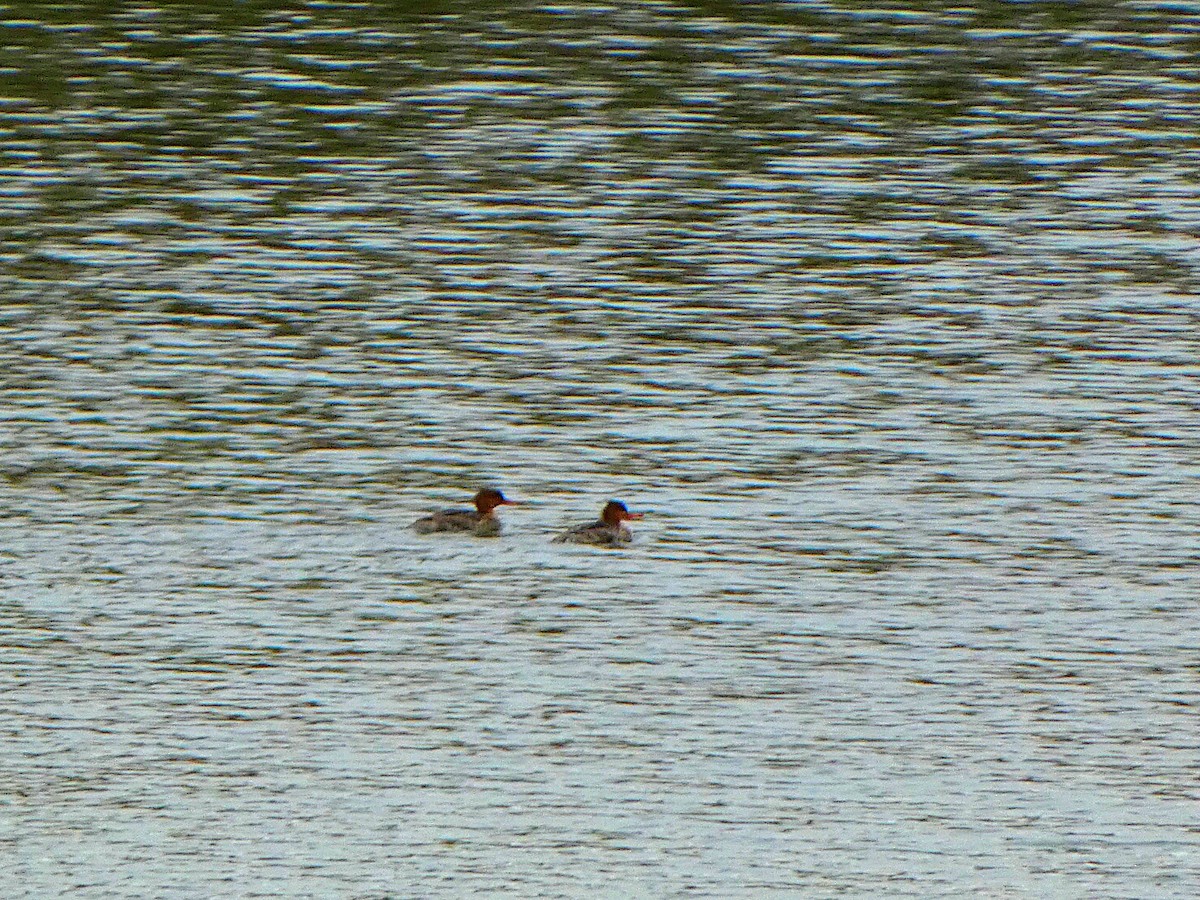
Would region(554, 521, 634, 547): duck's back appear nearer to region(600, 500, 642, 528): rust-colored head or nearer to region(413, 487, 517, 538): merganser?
region(600, 500, 642, 528): rust-colored head

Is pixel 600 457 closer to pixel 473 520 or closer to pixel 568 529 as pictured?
pixel 568 529

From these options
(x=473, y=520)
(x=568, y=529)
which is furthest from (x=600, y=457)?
(x=473, y=520)

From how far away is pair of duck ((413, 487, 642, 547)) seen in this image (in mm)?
27109

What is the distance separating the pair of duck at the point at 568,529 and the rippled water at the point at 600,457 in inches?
9.3

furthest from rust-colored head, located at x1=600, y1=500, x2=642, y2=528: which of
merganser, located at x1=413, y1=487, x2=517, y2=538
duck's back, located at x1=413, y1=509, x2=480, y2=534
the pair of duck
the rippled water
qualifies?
duck's back, located at x1=413, y1=509, x2=480, y2=534

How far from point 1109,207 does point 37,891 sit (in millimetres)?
27508

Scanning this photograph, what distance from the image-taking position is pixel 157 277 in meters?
38.7

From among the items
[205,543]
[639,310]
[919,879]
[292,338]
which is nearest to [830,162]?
[639,310]

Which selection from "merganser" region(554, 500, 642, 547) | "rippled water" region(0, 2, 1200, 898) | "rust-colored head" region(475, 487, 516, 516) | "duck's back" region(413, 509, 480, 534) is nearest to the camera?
"rippled water" region(0, 2, 1200, 898)

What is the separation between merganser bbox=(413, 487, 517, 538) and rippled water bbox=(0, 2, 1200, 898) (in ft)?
0.73

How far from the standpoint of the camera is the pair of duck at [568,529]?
27109 millimetres

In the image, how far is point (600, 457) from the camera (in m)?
30.8

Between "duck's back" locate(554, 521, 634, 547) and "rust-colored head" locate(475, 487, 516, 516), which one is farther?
"rust-colored head" locate(475, 487, 516, 516)

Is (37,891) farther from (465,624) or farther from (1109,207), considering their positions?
(1109,207)
